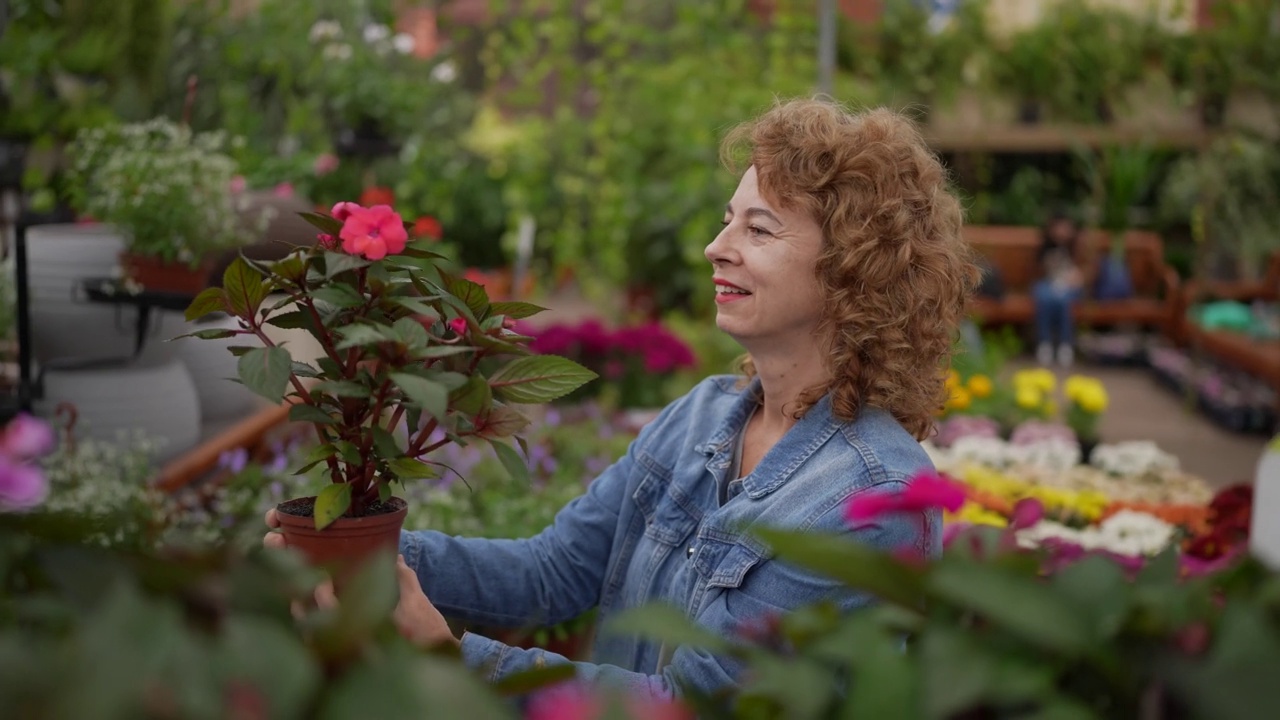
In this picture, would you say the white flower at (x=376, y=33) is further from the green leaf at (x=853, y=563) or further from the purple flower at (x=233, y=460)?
the green leaf at (x=853, y=563)

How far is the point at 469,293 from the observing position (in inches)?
44.9

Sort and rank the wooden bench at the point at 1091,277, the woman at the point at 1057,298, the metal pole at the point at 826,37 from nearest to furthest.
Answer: the metal pole at the point at 826,37
the woman at the point at 1057,298
the wooden bench at the point at 1091,277

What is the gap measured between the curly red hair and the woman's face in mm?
18

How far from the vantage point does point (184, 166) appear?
2562 millimetres

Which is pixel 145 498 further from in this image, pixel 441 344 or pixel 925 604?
pixel 925 604

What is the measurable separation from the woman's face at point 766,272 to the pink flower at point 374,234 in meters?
0.58

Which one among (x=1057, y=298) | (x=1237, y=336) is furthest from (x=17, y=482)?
(x=1057, y=298)

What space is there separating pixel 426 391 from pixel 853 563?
0.41m

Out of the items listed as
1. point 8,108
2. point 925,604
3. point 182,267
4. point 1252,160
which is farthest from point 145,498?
point 1252,160

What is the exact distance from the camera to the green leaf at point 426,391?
0.96 meters

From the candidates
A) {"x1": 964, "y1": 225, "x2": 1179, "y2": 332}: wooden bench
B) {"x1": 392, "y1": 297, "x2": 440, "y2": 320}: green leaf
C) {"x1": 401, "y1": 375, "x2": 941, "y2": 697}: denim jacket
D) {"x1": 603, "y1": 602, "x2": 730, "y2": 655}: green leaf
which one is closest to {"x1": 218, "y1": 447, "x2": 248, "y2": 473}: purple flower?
{"x1": 401, "y1": 375, "x2": 941, "y2": 697}: denim jacket

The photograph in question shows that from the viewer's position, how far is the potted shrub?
8.17 feet

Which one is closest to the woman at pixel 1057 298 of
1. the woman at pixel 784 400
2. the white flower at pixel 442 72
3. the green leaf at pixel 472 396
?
the white flower at pixel 442 72

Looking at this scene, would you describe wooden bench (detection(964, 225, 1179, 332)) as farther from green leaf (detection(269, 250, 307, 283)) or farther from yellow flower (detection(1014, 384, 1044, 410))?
green leaf (detection(269, 250, 307, 283))
